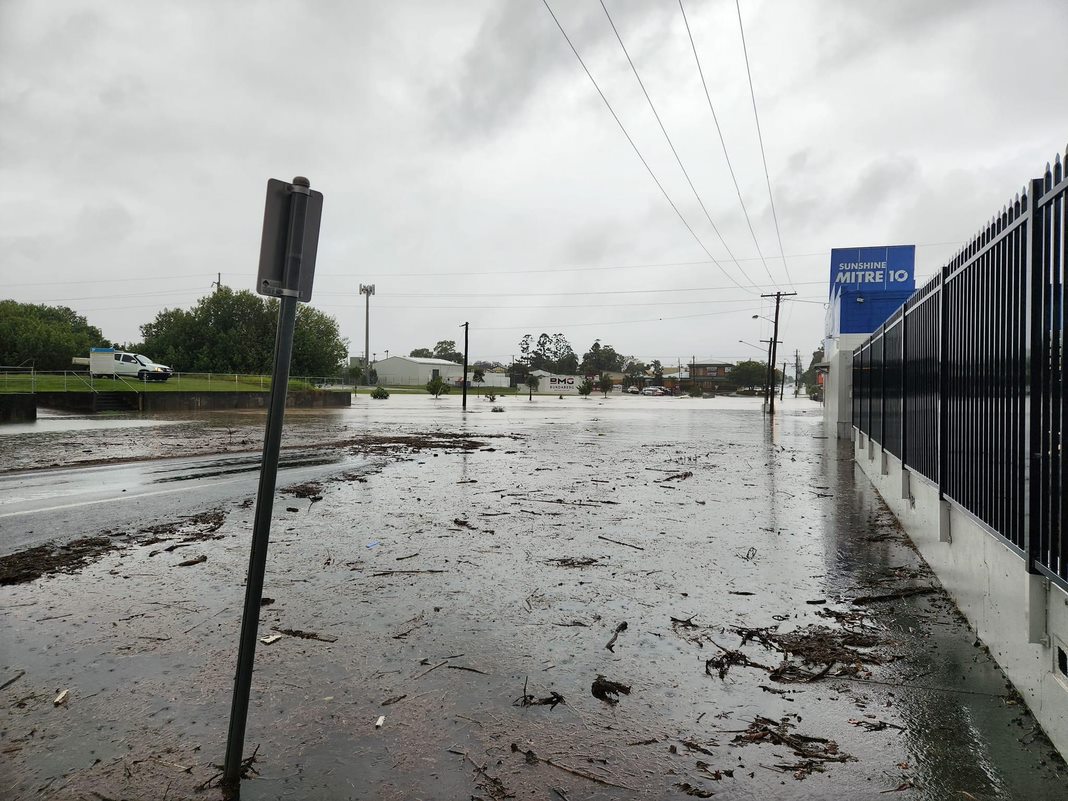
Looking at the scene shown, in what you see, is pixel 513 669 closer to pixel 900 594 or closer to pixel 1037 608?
pixel 1037 608

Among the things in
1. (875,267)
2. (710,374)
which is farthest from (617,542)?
(710,374)

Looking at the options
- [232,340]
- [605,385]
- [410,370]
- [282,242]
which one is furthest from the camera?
[410,370]

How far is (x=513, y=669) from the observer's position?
3984mm

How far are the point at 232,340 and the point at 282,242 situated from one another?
3513 inches

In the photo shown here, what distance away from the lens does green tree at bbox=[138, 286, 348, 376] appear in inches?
3324

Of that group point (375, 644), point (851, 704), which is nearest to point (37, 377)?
point (375, 644)

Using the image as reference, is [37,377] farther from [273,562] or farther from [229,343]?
[229,343]

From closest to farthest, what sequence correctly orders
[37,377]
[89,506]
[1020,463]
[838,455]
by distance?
[1020,463] → [89,506] → [838,455] → [37,377]

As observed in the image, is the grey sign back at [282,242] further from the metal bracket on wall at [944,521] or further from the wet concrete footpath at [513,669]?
the metal bracket on wall at [944,521]

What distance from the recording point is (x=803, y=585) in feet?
18.7

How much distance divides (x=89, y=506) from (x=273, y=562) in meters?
4.09

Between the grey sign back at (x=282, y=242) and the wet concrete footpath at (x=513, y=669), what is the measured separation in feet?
6.85

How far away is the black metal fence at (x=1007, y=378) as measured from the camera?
3.32 m

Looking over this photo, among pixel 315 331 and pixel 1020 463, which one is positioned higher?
pixel 315 331
